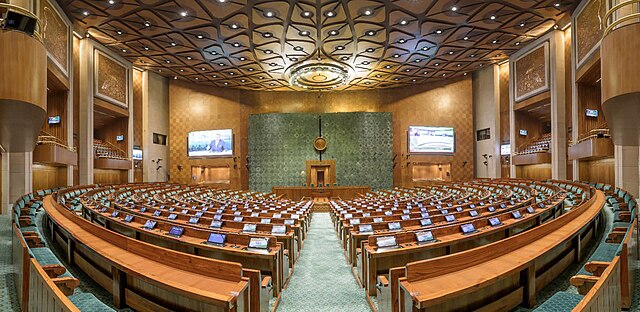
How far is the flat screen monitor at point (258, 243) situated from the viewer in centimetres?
380

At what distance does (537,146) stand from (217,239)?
16.1 meters

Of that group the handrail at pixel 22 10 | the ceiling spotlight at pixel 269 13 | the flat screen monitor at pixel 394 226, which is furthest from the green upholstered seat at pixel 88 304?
the ceiling spotlight at pixel 269 13

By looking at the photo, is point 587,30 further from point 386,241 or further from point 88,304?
point 88,304

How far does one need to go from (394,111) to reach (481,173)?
21.3 feet

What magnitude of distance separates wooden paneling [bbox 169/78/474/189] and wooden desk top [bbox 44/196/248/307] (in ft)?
53.8

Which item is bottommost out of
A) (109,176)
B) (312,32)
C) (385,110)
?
(109,176)

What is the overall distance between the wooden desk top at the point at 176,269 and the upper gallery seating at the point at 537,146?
15480 mm

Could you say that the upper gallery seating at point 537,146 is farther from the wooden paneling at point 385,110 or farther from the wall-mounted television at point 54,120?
the wall-mounted television at point 54,120

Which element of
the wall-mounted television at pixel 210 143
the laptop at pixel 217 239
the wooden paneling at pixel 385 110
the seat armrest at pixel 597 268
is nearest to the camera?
the seat armrest at pixel 597 268

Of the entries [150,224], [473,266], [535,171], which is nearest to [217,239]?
[150,224]

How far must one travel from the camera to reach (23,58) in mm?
3811

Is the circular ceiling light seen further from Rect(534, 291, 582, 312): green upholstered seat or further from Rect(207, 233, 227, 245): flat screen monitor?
Rect(534, 291, 582, 312): green upholstered seat

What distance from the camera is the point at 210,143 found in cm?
1959

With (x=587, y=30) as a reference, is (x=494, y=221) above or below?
below
